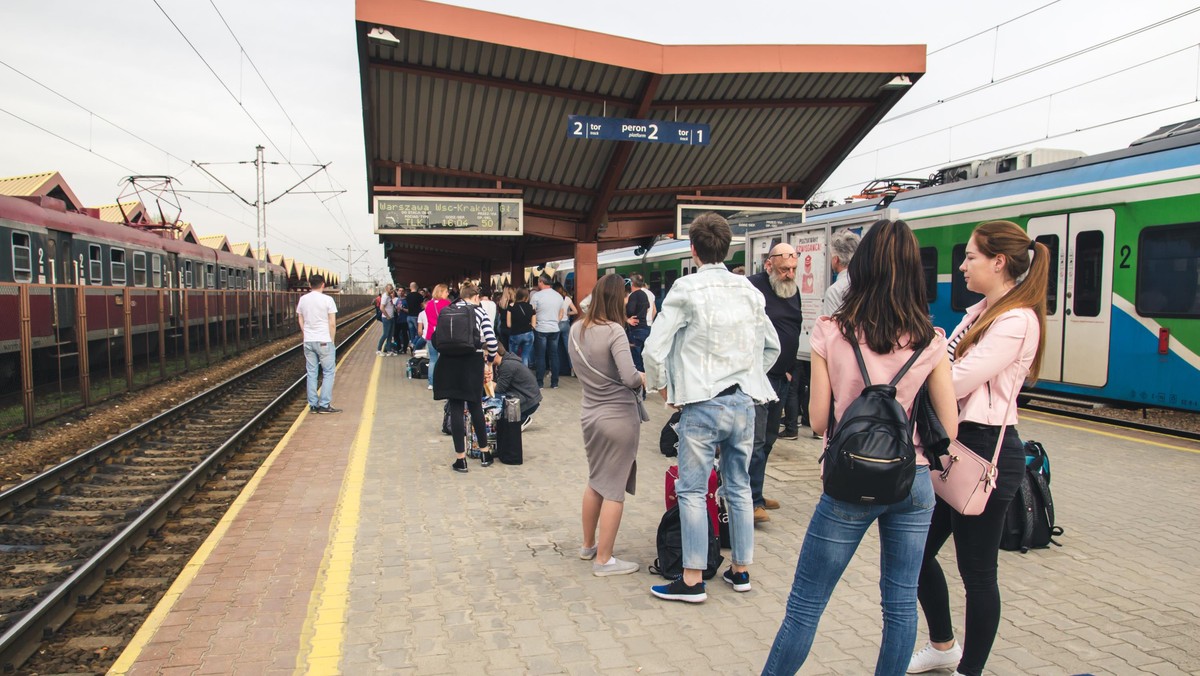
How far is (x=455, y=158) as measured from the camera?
41.0 ft

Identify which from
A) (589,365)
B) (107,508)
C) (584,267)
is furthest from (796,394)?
(584,267)

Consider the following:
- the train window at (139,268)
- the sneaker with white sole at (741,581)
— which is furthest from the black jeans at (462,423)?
the train window at (139,268)

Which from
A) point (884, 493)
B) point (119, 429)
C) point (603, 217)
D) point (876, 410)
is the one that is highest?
point (603, 217)

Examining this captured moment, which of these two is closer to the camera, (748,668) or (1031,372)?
(1031,372)

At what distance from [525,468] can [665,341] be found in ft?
11.8

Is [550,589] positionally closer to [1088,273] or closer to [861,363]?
[861,363]

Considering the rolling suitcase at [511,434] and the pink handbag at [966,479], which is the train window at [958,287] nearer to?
the rolling suitcase at [511,434]

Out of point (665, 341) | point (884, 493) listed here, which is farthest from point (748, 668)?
point (665, 341)

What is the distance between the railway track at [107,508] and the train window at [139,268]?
10070mm

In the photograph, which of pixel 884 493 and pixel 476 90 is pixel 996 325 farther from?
pixel 476 90

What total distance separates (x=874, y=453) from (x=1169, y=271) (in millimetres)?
8530

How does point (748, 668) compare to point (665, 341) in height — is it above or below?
below

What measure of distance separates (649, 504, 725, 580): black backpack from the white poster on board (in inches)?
Result: 174

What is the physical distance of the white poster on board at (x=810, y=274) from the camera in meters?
8.41
